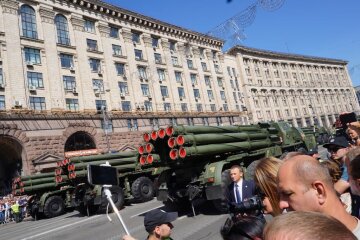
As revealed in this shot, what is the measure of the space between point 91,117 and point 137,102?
7.25 m

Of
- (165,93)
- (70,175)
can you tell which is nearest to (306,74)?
A: (165,93)

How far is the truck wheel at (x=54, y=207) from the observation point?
17.9m

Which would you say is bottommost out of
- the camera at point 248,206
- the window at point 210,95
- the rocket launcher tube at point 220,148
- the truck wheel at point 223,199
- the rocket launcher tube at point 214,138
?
the truck wheel at point 223,199

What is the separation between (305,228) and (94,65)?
3639 centimetres

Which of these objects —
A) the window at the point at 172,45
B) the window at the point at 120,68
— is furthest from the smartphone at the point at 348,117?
the window at the point at 172,45

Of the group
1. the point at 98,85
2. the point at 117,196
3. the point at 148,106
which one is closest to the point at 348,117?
the point at 117,196

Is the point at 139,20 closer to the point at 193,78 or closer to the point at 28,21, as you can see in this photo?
the point at 193,78

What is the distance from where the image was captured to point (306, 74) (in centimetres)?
→ 7775

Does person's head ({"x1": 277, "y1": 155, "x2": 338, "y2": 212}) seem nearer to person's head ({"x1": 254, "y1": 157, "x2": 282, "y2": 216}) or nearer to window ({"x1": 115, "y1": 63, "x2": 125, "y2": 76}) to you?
person's head ({"x1": 254, "y1": 157, "x2": 282, "y2": 216})

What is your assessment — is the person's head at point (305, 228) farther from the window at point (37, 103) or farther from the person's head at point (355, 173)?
the window at point (37, 103)

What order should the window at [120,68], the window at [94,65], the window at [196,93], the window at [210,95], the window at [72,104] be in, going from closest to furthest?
the window at [72,104] < the window at [94,65] < the window at [120,68] < the window at [196,93] < the window at [210,95]

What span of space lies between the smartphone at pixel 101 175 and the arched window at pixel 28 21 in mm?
31520

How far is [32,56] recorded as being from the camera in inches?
1194

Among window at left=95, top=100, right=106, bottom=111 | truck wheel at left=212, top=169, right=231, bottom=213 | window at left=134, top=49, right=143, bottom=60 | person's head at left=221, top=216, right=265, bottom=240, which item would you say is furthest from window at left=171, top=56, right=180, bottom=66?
person's head at left=221, top=216, right=265, bottom=240
